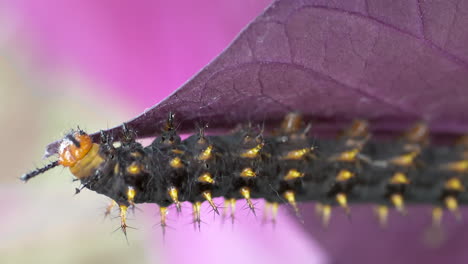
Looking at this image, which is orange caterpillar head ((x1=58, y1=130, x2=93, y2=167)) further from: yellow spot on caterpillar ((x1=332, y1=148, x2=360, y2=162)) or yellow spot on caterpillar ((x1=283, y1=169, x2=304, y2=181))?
yellow spot on caterpillar ((x1=332, y1=148, x2=360, y2=162))

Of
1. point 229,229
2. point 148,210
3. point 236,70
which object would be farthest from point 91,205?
point 236,70

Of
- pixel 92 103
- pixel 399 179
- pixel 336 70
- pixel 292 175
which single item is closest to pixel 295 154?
pixel 292 175

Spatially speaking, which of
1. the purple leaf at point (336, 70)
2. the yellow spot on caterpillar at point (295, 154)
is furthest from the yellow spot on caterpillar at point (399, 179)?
the yellow spot on caterpillar at point (295, 154)

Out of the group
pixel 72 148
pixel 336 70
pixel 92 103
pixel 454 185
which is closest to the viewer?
pixel 72 148

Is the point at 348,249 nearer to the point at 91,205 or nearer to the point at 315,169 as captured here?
the point at 315,169

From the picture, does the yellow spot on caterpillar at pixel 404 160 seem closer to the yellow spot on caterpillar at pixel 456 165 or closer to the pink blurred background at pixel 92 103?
the yellow spot on caterpillar at pixel 456 165

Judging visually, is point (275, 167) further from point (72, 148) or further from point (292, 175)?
point (72, 148)
